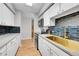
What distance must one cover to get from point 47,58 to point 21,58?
156 mm

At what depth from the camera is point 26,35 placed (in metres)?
9.34

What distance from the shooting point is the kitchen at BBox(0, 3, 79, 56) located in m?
2.20

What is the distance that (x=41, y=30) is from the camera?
6.79m

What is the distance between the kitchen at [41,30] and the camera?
220cm

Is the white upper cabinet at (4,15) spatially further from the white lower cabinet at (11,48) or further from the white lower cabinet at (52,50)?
the white lower cabinet at (52,50)

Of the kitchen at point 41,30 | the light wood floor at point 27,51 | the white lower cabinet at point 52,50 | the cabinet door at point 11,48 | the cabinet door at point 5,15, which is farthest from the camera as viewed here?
the light wood floor at point 27,51

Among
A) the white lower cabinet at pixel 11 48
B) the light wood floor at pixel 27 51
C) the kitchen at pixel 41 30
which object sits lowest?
the light wood floor at pixel 27 51

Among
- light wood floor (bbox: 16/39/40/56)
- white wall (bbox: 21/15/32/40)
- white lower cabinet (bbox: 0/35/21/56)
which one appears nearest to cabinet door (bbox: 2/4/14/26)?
white lower cabinet (bbox: 0/35/21/56)

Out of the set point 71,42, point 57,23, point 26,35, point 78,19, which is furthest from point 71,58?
point 26,35

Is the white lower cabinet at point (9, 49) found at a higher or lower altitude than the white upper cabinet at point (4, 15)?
lower

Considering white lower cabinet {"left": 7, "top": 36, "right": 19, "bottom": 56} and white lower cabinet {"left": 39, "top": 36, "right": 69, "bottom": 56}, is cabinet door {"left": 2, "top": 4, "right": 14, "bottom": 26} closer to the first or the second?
white lower cabinet {"left": 7, "top": 36, "right": 19, "bottom": 56}

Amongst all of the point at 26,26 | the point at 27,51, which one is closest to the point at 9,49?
the point at 27,51

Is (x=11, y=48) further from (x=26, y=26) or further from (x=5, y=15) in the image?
(x=26, y=26)

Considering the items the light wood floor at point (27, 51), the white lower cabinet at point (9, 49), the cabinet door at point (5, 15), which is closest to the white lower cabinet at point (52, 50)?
the white lower cabinet at point (9, 49)
